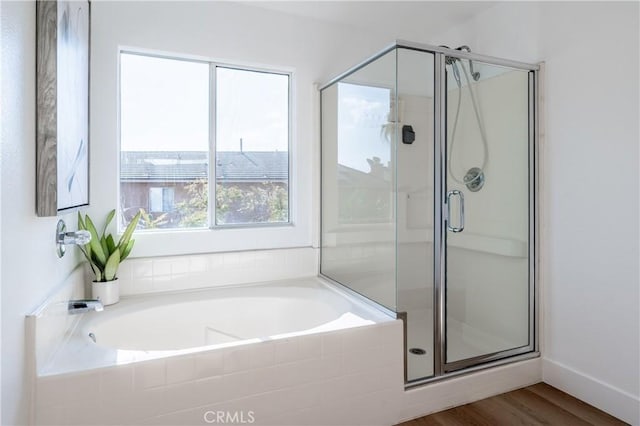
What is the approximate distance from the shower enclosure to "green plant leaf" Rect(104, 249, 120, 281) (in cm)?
138

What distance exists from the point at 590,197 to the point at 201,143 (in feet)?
7.77

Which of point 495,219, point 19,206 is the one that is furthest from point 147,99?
point 495,219

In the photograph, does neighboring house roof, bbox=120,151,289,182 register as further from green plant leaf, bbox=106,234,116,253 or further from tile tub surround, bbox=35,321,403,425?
tile tub surround, bbox=35,321,403,425

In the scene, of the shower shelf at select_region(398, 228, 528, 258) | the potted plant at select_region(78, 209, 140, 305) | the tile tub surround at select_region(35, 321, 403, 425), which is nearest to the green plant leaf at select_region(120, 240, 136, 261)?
the potted plant at select_region(78, 209, 140, 305)

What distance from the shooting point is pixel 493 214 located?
2434 mm

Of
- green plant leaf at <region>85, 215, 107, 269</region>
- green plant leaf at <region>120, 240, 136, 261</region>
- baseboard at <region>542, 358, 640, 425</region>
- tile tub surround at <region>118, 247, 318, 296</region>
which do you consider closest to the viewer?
baseboard at <region>542, 358, 640, 425</region>

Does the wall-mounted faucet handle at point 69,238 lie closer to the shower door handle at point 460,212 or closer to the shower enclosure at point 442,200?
the shower enclosure at point 442,200

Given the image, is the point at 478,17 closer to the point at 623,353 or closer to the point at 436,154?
the point at 436,154

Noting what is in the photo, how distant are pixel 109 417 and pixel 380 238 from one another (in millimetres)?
1542

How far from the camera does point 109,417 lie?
1433 millimetres

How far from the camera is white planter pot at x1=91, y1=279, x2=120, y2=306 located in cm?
218

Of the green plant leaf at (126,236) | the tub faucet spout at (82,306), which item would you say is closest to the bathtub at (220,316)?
the tub faucet spout at (82,306)

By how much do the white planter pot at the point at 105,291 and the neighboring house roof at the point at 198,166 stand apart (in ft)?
2.18

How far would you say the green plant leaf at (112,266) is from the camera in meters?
2.16
